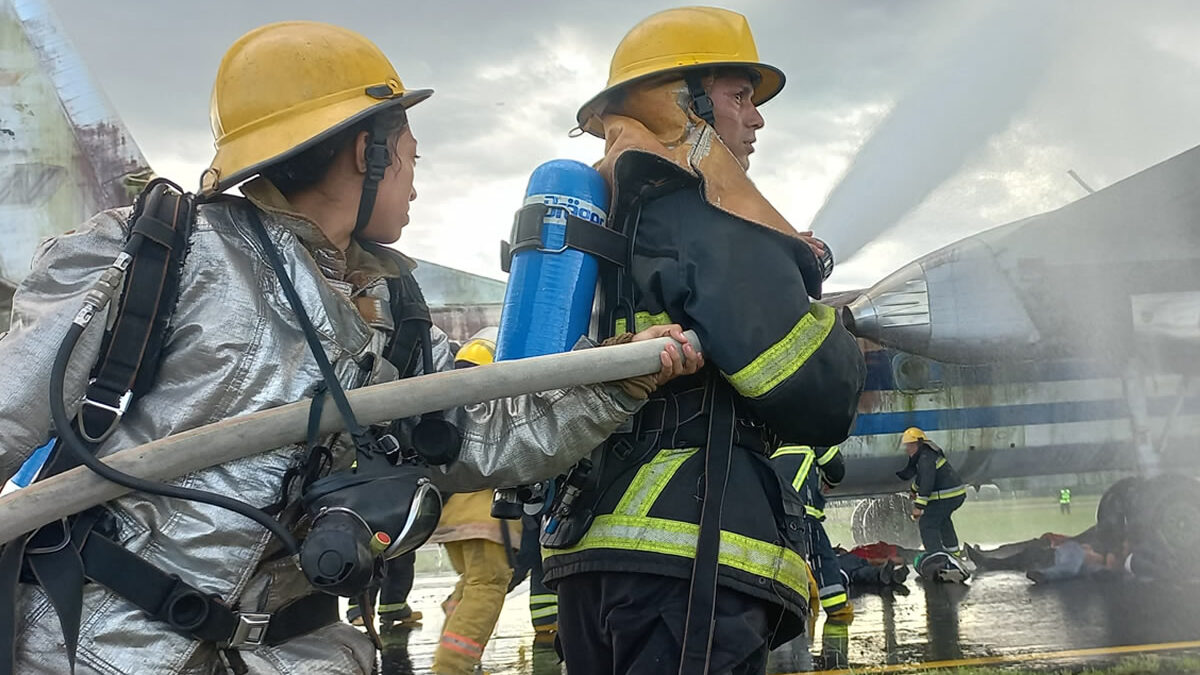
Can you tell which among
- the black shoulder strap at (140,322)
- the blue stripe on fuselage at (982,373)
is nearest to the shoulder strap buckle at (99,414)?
the black shoulder strap at (140,322)

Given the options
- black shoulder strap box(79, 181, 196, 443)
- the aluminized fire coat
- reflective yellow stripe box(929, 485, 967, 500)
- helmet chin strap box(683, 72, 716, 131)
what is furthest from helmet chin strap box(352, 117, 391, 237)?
reflective yellow stripe box(929, 485, 967, 500)

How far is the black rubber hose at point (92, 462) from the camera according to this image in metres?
1.56

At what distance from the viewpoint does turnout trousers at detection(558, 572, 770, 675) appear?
7.42 feet

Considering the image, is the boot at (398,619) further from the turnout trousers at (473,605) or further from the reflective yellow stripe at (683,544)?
the reflective yellow stripe at (683,544)

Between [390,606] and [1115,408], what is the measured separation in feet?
24.8

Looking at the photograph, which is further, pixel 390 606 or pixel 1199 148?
pixel 1199 148

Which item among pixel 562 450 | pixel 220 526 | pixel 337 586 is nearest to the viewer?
pixel 337 586

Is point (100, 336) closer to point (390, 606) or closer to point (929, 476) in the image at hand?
point (390, 606)

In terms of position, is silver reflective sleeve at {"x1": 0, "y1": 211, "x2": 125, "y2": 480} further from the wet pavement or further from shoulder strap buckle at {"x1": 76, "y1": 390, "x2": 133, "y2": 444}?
the wet pavement

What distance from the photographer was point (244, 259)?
1.83m

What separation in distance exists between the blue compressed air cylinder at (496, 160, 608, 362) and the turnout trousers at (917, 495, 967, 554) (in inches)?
330

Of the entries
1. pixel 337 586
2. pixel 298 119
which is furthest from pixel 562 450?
pixel 298 119

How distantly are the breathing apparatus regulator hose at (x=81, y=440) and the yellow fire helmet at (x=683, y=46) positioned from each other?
153 cm

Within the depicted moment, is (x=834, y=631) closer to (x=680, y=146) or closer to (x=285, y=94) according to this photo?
(x=680, y=146)
